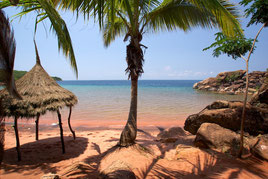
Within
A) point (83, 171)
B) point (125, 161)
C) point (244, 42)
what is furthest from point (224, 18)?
point (83, 171)

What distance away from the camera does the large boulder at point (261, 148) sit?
3.43 metres

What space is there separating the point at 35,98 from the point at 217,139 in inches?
219

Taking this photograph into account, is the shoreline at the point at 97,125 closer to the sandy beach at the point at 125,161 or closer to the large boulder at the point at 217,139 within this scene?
the sandy beach at the point at 125,161

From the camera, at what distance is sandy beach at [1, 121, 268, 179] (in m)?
3.21

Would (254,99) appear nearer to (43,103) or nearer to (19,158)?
(43,103)

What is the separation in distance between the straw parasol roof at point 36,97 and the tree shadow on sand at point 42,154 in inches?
54.3

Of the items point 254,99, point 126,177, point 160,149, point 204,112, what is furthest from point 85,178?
point 254,99

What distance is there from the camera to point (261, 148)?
354 cm

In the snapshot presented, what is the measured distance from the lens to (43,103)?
14.4ft

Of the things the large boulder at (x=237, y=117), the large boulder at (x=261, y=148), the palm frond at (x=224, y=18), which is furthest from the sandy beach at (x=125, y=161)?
the palm frond at (x=224, y=18)

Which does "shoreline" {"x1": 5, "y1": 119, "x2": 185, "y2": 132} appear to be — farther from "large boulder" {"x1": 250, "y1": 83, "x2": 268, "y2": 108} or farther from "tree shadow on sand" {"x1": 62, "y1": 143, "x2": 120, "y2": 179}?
"tree shadow on sand" {"x1": 62, "y1": 143, "x2": 120, "y2": 179}

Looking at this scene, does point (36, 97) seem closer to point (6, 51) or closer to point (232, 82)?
point (6, 51)

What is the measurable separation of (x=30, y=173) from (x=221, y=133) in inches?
207

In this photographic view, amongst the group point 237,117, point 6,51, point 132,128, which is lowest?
point 132,128
